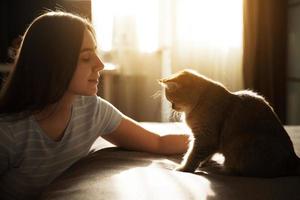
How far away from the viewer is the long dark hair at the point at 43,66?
1.06 metres

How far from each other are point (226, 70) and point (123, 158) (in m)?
1.96

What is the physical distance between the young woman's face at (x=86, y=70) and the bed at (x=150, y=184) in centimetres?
22

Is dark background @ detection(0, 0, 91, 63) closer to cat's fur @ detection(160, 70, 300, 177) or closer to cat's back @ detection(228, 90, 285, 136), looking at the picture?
cat's fur @ detection(160, 70, 300, 177)

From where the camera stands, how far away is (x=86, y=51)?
1124mm

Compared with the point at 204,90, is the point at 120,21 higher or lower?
higher

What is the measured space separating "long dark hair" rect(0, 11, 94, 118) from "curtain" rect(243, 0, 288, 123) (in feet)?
6.63

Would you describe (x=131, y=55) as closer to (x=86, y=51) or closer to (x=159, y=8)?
(x=159, y=8)

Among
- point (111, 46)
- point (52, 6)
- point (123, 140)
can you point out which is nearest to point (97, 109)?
point (123, 140)

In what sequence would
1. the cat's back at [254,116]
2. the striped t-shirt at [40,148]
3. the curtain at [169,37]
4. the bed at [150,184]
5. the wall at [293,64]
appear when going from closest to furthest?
the bed at [150,184]
the striped t-shirt at [40,148]
the cat's back at [254,116]
the wall at [293,64]
the curtain at [169,37]

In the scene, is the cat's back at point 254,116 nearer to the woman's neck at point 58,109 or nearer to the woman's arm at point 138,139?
the woman's arm at point 138,139

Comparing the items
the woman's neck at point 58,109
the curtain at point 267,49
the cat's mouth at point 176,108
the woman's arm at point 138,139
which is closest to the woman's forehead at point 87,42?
the woman's neck at point 58,109

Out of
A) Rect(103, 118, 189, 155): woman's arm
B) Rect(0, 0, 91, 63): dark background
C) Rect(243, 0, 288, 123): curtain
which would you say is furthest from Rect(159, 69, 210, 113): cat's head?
Rect(243, 0, 288, 123): curtain

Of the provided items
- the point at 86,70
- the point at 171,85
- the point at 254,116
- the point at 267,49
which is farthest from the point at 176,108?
the point at 267,49

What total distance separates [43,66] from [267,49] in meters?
2.18
